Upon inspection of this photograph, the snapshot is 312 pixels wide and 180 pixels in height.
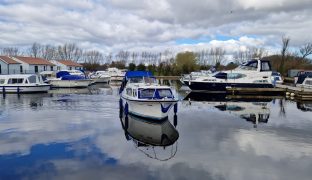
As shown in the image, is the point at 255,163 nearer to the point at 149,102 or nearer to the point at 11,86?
the point at 149,102

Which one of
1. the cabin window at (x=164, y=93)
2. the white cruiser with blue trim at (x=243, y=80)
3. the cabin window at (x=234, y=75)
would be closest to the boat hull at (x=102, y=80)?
the white cruiser with blue trim at (x=243, y=80)

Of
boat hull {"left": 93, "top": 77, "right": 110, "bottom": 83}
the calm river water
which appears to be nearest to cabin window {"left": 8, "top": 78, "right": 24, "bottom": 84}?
the calm river water

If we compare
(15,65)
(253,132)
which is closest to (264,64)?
(253,132)

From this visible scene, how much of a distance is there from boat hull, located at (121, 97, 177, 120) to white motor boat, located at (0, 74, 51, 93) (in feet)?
64.8

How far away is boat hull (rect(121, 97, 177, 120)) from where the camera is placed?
576 inches

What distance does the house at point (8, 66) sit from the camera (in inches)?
2056

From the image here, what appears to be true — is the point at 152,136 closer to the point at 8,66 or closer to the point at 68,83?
the point at 68,83

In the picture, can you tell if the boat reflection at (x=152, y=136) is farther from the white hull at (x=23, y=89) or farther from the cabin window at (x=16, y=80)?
the cabin window at (x=16, y=80)

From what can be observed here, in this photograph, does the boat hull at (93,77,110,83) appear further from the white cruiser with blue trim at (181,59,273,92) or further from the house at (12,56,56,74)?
the white cruiser with blue trim at (181,59,273,92)

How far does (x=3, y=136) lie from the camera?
41.9 feet

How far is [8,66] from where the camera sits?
52.7 m

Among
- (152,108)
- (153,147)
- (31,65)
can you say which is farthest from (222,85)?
(31,65)

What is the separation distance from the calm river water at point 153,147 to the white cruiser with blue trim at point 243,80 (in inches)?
622

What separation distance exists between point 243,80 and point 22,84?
25511 mm
